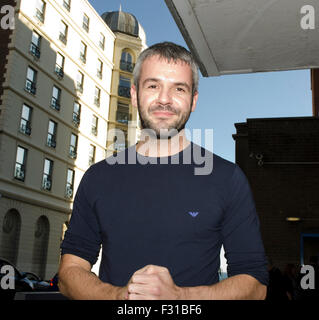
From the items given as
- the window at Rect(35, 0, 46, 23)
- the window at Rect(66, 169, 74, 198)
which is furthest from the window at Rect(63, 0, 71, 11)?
the window at Rect(66, 169, 74, 198)

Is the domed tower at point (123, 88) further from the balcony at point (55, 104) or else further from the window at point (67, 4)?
the window at point (67, 4)

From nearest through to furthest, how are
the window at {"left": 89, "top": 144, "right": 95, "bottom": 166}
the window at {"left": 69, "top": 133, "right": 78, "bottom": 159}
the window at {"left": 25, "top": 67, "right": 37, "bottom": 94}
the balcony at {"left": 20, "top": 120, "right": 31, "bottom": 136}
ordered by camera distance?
the balcony at {"left": 20, "top": 120, "right": 31, "bottom": 136}
the window at {"left": 25, "top": 67, "right": 37, "bottom": 94}
the window at {"left": 69, "top": 133, "right": 78, "bottom": 159}
the window at {"left": 89, "top": 144, "right": 95, "bottom": 166}

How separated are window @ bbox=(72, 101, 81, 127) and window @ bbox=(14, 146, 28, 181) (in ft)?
19.1

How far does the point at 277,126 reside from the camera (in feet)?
42.5

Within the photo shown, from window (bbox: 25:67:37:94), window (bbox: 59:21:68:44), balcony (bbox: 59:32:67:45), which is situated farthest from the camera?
window (bbox: 59:21:68:44)

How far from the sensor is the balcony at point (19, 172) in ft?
74.5

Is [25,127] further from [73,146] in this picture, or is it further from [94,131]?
[94,131]

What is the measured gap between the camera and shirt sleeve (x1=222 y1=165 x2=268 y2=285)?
1.67m

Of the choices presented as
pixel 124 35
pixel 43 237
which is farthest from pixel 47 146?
pixel 124 35

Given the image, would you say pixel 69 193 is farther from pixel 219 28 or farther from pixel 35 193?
pixel 219 28

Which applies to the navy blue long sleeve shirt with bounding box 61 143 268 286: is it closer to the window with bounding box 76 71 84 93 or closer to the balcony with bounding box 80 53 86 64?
the window with bounding box 76 71 84 93

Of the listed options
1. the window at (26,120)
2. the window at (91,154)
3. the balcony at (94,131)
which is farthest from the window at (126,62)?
the window at (26,120)

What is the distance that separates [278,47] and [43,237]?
23861 mm

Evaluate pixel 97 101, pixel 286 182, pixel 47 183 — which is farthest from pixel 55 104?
pixel 286 182
